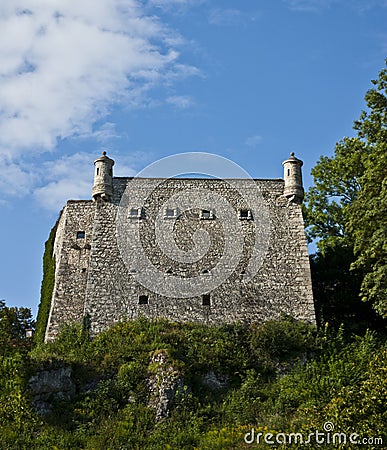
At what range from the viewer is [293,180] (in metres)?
26.4

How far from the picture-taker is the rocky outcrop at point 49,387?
1981 cm

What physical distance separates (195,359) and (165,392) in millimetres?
2069

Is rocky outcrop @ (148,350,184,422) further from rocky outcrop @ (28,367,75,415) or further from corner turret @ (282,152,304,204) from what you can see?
corner turret @ (282,152,304,204)

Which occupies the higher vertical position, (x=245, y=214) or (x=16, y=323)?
(x=245, y=214)

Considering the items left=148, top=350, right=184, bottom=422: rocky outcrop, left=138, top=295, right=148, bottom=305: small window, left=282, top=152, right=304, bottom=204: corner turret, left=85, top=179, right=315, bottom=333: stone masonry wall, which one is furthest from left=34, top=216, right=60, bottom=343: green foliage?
left=282, top=152, right=304, bottom=204: corner turret

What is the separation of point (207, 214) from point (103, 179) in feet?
13.0

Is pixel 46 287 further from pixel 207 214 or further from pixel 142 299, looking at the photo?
pixel 207 214

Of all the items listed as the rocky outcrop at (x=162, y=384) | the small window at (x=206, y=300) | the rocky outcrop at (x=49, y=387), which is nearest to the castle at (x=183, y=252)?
the small window at (x=206, y=300)

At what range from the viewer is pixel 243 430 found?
18297mm

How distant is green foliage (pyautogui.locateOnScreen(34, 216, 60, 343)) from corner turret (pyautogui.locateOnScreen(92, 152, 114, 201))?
3174 millimetres

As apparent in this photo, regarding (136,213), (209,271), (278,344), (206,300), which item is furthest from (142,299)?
(278,344)

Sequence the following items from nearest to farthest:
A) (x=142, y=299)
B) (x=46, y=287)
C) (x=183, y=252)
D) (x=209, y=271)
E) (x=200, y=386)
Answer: (x=200, y=386) → (x=142, y=299) → (x=209, y=271) → (x=183, y=252) → (x=46, y=287)

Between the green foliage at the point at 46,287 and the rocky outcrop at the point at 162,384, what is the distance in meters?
5.83

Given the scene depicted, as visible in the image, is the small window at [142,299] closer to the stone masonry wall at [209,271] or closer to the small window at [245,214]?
the stone masonry wall at [209,271]
